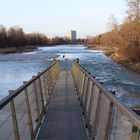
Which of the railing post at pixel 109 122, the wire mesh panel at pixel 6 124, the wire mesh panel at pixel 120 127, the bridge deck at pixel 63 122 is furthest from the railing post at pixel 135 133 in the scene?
the bridge deck at pixel 63 122

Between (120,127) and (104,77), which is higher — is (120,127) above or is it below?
above

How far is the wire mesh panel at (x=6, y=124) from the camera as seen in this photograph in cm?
539

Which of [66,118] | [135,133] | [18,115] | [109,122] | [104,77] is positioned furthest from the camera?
[104,77]

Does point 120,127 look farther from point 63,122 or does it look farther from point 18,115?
point 63,122

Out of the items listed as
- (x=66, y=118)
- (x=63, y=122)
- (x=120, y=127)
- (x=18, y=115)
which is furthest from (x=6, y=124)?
(x=66, y=118)

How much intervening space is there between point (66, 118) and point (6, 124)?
184 inches

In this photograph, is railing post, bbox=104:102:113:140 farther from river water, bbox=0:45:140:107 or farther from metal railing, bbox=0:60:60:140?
river water, bbox=0:45:140:107

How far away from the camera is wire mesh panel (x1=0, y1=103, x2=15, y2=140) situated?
17.7 ft

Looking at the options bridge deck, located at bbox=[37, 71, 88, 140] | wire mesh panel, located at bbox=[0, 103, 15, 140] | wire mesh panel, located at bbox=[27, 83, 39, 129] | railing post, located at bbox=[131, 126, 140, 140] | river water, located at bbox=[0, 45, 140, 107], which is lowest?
river water, located at bbox=[0, 45, 140, 107]

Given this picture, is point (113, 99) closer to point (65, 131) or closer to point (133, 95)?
point (65, 131)

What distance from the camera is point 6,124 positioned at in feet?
18.6

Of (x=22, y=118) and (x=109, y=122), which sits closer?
(x=109, y=122)

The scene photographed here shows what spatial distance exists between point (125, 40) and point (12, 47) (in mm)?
98051

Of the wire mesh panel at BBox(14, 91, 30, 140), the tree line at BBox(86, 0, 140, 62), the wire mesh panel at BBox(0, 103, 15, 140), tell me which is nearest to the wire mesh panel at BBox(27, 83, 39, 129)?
the wire mesh panel at BBox(14, 91, 30, 140)
